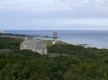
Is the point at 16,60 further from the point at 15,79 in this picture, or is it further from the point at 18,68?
the point at 15,79

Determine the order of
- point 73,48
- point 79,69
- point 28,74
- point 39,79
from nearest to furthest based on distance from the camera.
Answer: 1. point 39,79
2. point 28,74
3. point 79,69
4. point 73,48

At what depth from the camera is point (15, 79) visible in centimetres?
2153

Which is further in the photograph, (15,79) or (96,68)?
(96,68)

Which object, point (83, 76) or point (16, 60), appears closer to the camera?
point (83, 76)

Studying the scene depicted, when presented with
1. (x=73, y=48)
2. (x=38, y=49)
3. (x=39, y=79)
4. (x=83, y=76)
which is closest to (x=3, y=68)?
(x=39, y=79)

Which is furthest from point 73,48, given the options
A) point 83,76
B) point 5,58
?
point 83,76

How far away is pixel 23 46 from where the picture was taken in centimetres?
4728

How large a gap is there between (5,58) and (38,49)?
747 inches

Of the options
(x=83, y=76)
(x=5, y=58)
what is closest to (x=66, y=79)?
(x=83, y=76)

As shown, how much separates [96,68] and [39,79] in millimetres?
5049

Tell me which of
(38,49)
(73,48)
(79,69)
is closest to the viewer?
(79,69)

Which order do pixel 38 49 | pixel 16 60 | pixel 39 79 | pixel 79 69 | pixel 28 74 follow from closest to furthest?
1. pixel 39 79
2. pixel 28 74
3. pixel 79 69
4. pixel 16 60
5. pixel 38 49

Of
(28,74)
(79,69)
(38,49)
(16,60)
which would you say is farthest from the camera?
(38,49)

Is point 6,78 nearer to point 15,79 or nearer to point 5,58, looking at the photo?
point 15,79
